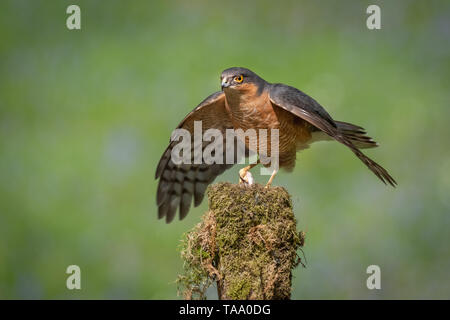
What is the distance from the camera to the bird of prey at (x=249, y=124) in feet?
14.0

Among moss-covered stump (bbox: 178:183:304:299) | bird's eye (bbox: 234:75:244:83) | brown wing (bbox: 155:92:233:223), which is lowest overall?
moss-covered stump (bbox: 178:183:304:299)

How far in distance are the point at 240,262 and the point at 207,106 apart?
1851 mm

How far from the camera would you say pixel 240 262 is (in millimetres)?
3189

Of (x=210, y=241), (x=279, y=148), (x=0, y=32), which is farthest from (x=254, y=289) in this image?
(x=0, y=32)

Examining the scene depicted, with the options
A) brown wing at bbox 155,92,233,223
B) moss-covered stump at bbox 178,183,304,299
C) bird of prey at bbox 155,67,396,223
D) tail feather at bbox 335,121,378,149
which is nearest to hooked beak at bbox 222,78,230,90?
bird of prey at bbox 155,67,396,223

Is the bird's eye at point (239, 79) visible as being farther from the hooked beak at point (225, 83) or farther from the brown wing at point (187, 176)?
the brown wing at point (187, 176)

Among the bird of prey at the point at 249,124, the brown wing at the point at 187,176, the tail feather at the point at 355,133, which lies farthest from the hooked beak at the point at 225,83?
the tail feather at the point at 355,133

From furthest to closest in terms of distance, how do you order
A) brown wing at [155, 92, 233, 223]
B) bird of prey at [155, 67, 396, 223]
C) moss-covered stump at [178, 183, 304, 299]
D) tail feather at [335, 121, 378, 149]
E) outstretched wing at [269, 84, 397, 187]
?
tail feather at [335, 121, 378, 149] < brown wing at [155, 92, 233, 223] < bird of prey at [155, 67, 396, 223] < outstretched wing at [269, 84, 397, 187] < moss-covered stump at [178, 183, 304, 299]

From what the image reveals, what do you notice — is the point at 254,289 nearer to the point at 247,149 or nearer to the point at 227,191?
the point at 227,191

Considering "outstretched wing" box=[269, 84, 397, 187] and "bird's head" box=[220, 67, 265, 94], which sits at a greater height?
"bird's head" box=[220, 67, 265, 94]

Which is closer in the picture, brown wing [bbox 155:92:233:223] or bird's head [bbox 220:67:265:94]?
bird's head [bbox 220:67:265:94]

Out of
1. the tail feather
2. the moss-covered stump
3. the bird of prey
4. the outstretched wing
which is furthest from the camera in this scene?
the tail feather

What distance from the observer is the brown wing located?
4719mm

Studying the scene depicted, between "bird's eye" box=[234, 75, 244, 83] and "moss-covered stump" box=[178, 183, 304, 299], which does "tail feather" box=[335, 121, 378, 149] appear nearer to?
"bird's eye" box=[234, 75, 244, 83]
